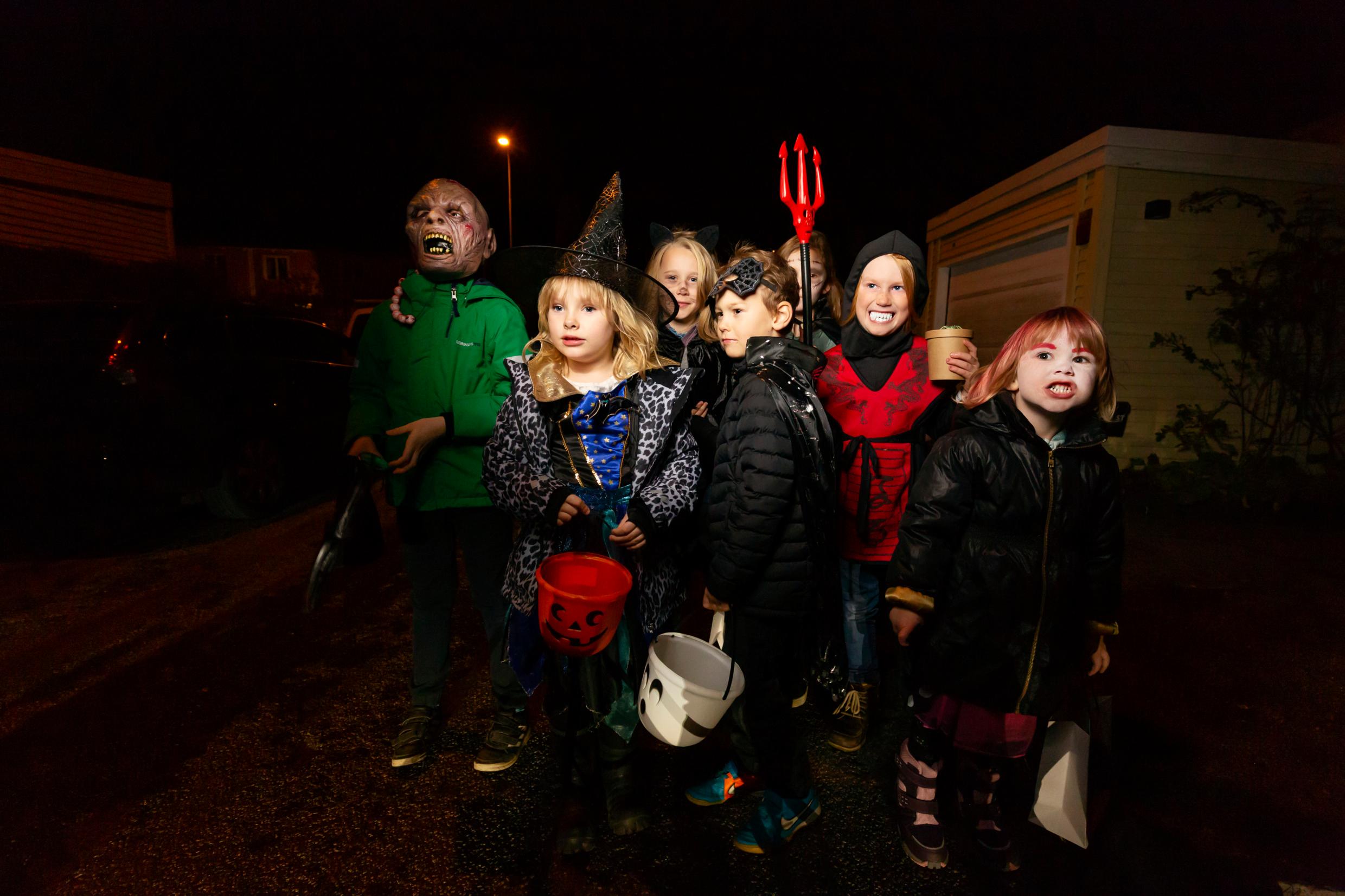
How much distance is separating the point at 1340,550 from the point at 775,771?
622 centimetres

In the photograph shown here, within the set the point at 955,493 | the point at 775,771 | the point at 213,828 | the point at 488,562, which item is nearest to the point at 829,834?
the point at 775,771

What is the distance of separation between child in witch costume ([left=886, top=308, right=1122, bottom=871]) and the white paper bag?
0.30 ft

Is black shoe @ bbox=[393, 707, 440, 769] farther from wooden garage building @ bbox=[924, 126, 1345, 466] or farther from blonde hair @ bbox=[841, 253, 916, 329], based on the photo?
wooden garage building @ bbox=[924, 126, 1345, 466]

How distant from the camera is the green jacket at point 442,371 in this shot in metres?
2.60

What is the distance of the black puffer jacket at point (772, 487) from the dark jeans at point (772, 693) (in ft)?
0.28

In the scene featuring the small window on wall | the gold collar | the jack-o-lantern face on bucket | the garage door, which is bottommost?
the jack-o-lantern face on bucket

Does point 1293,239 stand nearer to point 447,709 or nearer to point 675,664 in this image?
point 675,664

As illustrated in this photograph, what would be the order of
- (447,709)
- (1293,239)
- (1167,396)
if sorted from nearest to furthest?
(447,709), (1293,239), (1167,396)

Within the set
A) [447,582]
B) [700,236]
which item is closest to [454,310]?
[447,582]

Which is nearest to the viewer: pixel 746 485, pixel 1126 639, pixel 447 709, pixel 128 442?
pixel 746 485

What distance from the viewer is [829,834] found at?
7.88 ft

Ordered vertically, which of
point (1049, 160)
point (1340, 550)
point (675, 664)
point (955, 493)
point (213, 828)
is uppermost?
point (1049, 160)

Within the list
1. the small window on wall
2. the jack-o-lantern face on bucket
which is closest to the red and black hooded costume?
the jack-o-lantern face on bucket

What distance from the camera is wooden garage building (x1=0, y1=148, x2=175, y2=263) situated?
12180 mm
